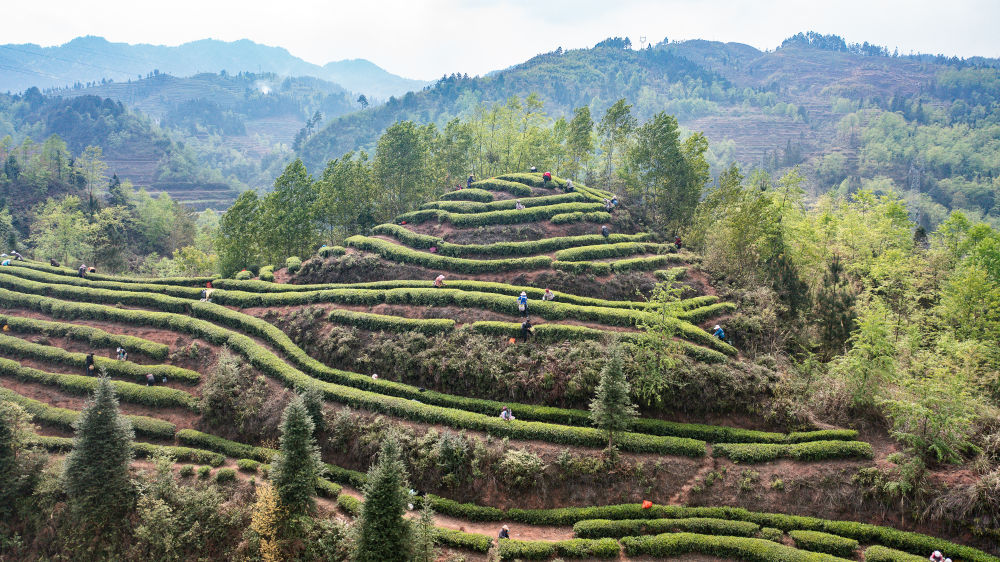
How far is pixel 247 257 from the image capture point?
55.2 metres

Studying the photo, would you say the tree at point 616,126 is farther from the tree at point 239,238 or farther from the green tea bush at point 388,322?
the tree at point 239,238

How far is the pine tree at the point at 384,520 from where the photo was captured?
22422 millimetres

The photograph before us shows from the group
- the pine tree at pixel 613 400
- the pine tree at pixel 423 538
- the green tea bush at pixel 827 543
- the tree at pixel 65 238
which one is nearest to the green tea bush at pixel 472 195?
the pine tree at pixel 613 400

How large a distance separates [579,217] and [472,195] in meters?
12.9

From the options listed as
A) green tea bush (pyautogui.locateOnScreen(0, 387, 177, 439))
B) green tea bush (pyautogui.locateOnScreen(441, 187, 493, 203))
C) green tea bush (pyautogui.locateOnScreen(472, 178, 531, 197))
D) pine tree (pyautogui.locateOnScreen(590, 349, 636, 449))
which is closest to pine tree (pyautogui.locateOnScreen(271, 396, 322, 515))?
green tea bush (pyautogui.locateOnScreen(0, 387, 177, 439))

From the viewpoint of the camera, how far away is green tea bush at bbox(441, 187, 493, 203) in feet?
182

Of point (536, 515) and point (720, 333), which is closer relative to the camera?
point (536, 515)

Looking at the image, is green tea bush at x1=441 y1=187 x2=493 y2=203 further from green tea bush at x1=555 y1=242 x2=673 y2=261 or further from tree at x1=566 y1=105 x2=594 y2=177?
tree at x1=566 y1=105 x2=594 y2=177

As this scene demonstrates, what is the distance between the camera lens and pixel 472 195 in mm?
56219

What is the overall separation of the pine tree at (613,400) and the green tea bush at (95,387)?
2878cm

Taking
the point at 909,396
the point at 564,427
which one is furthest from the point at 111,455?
the point at 909,396

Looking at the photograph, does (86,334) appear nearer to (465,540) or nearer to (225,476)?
(225,476)

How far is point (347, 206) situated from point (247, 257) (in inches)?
490

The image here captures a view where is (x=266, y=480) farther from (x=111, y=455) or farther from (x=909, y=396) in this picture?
(x=909, y=396)
